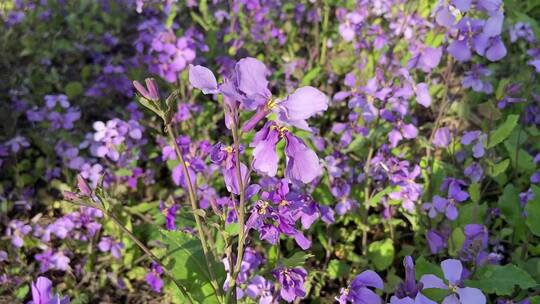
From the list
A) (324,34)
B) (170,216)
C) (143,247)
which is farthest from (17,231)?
(324,34)

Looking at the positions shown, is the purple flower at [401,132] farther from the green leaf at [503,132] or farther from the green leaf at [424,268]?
the green leaf at [424,268]

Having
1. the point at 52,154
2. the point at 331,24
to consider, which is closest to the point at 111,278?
the point at 52,154

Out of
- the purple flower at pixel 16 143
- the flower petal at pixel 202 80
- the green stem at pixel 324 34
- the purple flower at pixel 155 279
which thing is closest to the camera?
the flower petal at pixel 202 80

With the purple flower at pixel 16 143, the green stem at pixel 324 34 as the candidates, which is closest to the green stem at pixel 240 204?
the purple flower at pixel 16 143

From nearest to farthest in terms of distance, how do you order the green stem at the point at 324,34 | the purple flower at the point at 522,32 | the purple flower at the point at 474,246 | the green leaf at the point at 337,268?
the purple flower at the point at 474,246 → the green leaf at the point at 337,268 → the purple flower at the point at 522,32 → the green stem at the point at 324,34

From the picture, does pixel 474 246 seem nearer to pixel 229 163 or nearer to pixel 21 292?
pixel 229 163

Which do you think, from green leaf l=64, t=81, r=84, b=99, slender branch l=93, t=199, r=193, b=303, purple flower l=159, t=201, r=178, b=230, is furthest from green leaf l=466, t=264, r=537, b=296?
green leaf l=64, t=81, r=84, b=99

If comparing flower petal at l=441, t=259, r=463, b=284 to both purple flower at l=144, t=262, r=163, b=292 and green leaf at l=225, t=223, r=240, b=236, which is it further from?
purple flower at l=144, t=262, r=163, b=292

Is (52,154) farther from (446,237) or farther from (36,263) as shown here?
(446,237)
